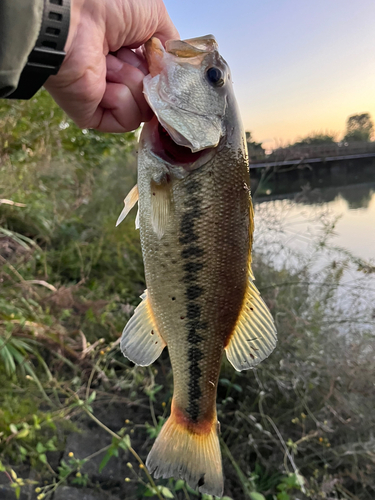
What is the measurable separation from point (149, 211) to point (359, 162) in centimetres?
1160

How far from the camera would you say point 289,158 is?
3.33 m

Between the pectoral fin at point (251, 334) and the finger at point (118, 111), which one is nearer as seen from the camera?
the pectoral fin at point (251, 334)

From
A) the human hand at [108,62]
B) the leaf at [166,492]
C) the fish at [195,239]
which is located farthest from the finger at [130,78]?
the leaf at [166,492]

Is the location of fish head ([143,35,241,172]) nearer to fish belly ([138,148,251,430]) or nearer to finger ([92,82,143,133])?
fish belly ([138,148,251,430])

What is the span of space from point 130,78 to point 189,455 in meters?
1.67

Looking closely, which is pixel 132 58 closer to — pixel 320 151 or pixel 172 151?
pixel 172 151

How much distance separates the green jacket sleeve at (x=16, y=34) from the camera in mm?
982

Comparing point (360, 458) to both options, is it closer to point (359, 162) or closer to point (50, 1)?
point (50, 1)

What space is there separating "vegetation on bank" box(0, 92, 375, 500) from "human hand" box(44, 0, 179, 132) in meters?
1.55

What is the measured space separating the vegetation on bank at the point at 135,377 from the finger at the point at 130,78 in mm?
1586

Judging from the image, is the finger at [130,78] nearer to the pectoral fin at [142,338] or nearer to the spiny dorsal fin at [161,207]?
the spiny dorsal fin at [161,207]

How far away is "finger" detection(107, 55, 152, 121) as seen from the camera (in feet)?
4.70

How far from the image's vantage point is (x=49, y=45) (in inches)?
43.8

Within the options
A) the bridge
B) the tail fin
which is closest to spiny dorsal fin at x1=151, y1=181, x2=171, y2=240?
the tail fin
